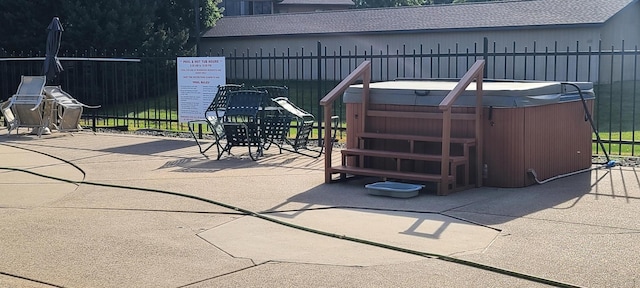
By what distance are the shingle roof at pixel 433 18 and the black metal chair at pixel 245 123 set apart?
18596 millimetres

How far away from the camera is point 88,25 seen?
97.9 ft

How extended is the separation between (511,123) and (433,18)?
81.8 feet

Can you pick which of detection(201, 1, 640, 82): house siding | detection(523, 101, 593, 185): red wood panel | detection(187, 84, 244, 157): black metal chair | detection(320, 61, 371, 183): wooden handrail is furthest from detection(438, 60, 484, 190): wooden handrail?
detection(201, 1, 640, 82): house siding

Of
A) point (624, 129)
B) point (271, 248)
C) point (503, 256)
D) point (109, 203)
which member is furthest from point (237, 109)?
point (624, 129)

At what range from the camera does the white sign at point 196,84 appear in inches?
574

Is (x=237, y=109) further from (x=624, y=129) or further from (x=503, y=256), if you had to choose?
(x=624, y=129)

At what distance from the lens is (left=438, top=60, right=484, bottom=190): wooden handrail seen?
27.7 ft

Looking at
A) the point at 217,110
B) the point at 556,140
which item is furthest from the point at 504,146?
the point at 217,110

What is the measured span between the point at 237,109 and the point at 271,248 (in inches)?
247

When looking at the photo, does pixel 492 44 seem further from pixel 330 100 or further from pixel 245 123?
pixel 330 100

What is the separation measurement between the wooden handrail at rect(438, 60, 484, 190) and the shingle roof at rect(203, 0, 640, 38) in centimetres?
2029

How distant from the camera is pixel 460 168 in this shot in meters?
8.91

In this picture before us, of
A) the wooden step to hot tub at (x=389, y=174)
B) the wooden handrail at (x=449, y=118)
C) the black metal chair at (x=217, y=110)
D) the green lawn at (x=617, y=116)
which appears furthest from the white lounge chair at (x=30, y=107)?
the green lawn at (x=617, y=116)

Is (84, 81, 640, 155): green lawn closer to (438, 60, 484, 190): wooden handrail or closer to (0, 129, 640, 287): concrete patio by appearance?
(0, 129, 640, 287): concrete patio
